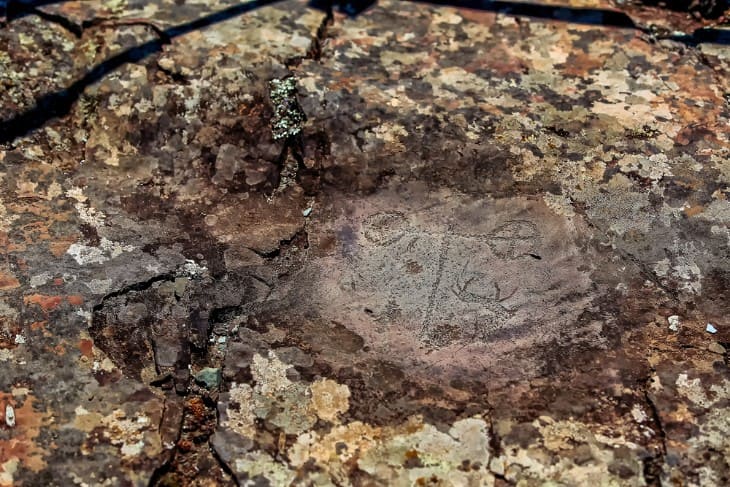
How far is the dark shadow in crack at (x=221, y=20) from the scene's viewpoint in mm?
2472

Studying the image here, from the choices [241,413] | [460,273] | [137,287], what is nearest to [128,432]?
[241,413]

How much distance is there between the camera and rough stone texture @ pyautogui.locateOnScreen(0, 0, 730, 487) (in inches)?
70.9

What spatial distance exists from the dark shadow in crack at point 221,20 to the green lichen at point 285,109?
43cm

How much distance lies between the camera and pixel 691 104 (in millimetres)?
2500

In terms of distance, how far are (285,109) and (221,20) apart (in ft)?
1.70

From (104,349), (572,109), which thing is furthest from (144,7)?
(572,109)

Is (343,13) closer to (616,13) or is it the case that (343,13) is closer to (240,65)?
(240,65)

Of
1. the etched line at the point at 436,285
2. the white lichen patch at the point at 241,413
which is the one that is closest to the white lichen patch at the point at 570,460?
the etched line at the point at 436,285

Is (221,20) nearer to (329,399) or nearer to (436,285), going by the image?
(436,285)

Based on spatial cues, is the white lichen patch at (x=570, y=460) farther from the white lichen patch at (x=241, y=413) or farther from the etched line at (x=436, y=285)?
the white lichen patch at (x=241, y=413)

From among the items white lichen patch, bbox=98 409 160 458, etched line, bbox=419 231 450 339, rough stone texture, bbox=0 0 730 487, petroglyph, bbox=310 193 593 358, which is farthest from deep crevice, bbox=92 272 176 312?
etched line, bbox=419 231 450 339

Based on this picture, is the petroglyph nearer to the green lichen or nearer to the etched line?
the etched line

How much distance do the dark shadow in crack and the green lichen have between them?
43 centimetres

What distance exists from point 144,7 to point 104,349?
4.53 feet
